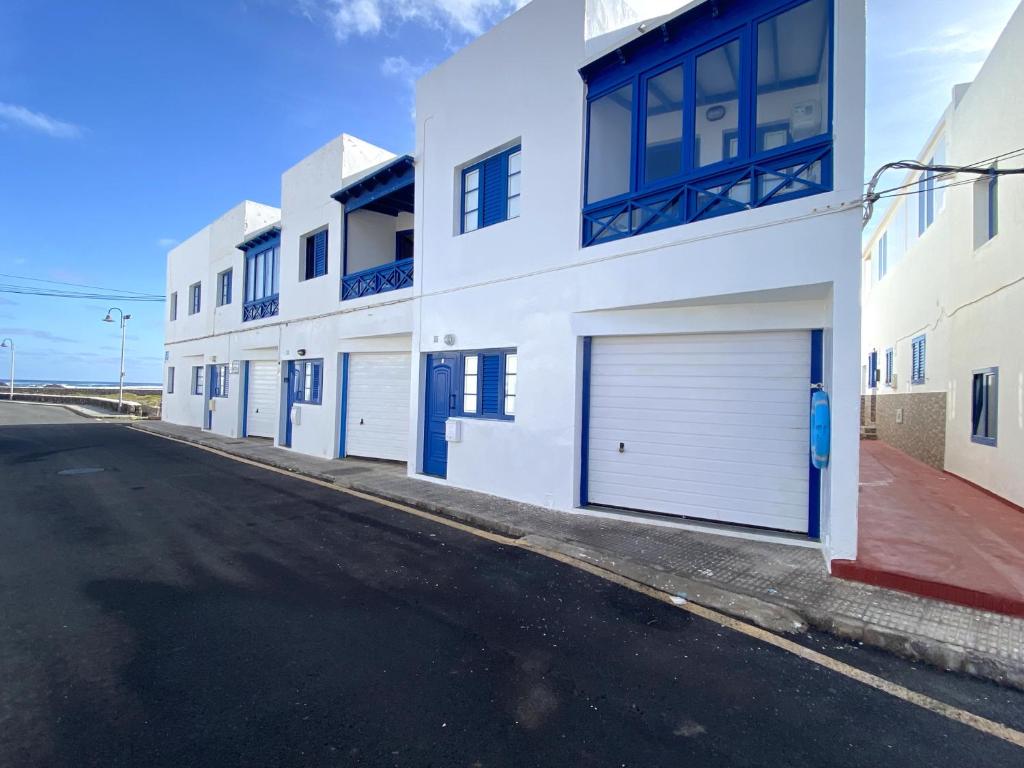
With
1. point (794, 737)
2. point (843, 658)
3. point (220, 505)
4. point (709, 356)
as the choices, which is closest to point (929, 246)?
point (709, 356)

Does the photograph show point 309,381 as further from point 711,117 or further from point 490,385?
point 711,117

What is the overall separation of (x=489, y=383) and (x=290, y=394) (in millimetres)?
8407

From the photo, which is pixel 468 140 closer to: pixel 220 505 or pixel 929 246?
pixel 220 505

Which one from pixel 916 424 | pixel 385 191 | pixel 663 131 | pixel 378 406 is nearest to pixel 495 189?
pixel 663 131

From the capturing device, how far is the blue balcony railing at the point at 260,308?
1597 centimetres

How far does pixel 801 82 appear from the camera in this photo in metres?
7.59

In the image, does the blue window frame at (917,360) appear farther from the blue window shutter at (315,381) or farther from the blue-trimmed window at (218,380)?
the blue-trimmed window at (218,380)

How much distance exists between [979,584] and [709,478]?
108 inches

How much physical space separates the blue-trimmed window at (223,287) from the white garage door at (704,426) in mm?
16862

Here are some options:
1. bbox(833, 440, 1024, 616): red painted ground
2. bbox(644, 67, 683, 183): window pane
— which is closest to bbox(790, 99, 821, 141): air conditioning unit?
bbox(644, 67, 683, 183): window pane

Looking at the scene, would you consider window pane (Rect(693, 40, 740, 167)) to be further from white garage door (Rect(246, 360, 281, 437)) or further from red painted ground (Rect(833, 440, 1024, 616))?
white garage door (Rect(246, 360, 281, 437))

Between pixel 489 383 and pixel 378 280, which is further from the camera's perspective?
pixel 378 280

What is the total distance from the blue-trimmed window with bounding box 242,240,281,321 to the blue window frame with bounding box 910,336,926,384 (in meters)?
16.8

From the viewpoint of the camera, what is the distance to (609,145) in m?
8.03
